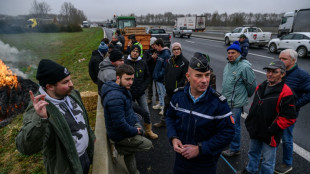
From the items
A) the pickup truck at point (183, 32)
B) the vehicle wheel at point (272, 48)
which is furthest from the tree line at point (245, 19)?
the vehicle wheel at point (272, 48)

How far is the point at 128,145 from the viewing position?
2900 mm

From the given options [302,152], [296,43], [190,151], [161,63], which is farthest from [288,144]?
[296,43]

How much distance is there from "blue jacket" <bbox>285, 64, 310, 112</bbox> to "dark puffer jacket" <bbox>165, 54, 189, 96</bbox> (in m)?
2.00

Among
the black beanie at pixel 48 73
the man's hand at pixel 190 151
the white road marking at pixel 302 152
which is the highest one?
the black beanie at pixel 48 73

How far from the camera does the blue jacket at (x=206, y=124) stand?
2.03 m

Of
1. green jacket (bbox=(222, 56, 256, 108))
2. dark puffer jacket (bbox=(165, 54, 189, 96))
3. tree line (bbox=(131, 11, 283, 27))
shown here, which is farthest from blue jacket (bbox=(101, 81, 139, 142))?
tree line (bbox=(131, 11, 283, 27))

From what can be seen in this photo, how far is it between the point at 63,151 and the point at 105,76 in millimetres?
1890

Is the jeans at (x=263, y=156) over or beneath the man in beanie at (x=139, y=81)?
beneath

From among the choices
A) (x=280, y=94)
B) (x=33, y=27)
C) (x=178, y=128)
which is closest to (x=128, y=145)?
(x=178, y=128)

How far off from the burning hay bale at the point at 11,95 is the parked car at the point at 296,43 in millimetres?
16718

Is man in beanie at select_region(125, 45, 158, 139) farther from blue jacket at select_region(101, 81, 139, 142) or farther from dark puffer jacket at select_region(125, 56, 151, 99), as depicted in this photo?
blue jacket at select_region(101, 81, 139, 142)

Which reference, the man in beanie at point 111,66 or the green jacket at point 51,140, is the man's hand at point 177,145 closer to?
the green jacket at point 51,140

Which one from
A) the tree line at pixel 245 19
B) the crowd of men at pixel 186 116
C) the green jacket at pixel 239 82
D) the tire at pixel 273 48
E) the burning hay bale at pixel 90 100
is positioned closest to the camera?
the crowd of men at pixel 186 116

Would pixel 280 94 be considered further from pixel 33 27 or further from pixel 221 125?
pixel 33 27
